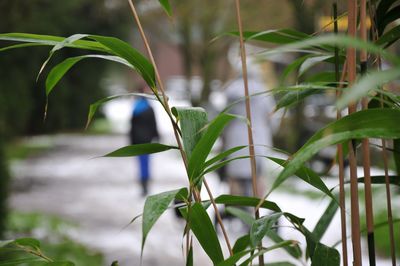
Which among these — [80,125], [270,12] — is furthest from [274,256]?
[80,125]

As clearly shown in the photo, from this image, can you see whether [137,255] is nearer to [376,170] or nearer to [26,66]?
[376,170]

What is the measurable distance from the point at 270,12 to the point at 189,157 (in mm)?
14615

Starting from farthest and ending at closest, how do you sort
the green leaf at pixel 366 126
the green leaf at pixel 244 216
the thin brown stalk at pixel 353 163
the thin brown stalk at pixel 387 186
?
1. the green leaf at pixel 244 216
2. the thin brown stalk at pixel 387 186
3. the thin brown stalk at pixel 353 163
4. the green leaf at pixel 366 126

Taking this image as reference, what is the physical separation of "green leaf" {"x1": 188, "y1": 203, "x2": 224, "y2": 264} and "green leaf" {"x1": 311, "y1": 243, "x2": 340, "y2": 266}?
6.8 inches

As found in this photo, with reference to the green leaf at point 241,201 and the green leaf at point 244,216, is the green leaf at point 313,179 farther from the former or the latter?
the green leaf at point 244,216

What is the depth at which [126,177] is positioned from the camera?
13133 millimetres

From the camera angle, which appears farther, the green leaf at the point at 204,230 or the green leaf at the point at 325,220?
the green leaf at the point at 325,220

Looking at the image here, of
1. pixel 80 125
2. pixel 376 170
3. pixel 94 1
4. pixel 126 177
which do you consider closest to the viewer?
pixel 376 170

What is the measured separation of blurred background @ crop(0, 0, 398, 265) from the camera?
7.51m

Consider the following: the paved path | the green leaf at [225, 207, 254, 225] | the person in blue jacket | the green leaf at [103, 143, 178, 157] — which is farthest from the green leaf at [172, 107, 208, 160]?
the person in blue jacket

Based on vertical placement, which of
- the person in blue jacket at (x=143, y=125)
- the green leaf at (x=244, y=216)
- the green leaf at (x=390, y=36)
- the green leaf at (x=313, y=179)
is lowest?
the green leaf at (x=244, y=216)

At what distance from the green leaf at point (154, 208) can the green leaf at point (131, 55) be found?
222 millimetres

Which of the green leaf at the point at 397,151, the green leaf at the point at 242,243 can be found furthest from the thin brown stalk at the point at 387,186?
the green leaf at the point at 242,243

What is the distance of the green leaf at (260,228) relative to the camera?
1192 mm
